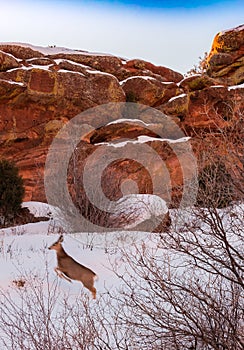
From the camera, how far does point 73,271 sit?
18.5 ft

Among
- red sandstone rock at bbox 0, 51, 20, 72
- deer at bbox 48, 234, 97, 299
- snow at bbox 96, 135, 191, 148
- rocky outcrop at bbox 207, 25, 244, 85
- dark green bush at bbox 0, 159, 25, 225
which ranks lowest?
deer at bbox 48, 234, 97, 299

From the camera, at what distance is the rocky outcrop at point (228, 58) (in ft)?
68.6

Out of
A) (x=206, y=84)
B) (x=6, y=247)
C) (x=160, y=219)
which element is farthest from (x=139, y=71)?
(x=6, y=247)

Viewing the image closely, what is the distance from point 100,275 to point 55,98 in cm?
1229

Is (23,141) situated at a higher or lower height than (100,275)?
higher

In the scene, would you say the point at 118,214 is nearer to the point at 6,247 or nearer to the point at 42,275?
the point at 6,247

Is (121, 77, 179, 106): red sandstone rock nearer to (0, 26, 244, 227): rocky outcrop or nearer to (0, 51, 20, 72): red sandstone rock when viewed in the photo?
(0, 26, 244, 227): rocky outcrop

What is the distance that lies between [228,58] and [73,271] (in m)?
18.9

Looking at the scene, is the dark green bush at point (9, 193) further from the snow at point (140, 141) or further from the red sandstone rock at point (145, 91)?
the red sandstone rock at point (145, 91)

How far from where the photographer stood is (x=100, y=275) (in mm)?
5523

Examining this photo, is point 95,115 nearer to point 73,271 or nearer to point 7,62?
point 7,62

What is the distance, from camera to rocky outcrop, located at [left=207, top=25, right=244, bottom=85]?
2091cm

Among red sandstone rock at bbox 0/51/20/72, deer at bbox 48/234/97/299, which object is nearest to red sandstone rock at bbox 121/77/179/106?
red sandstone rock at bbox 0/51/20/72

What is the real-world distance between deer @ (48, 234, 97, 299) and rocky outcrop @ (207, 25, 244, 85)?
53.7 feet
